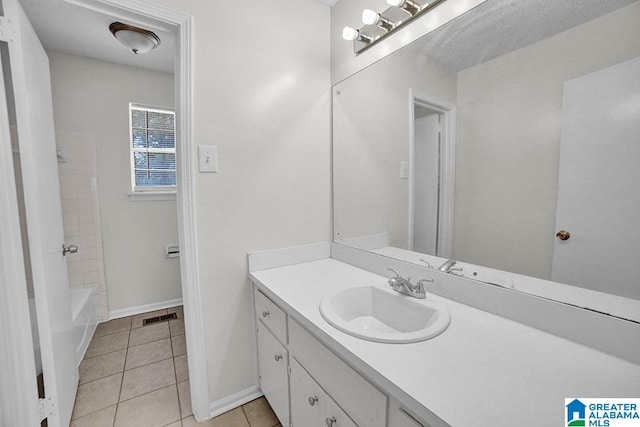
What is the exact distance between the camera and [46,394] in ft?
3.84

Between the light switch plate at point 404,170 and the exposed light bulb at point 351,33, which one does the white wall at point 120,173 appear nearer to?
the exposed light bulb at point 351,33

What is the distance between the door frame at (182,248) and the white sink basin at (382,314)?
0.74m

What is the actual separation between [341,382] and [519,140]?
38.2 inches

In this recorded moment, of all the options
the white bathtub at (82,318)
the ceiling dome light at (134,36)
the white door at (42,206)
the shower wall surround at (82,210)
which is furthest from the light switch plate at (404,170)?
the shower wall surround at (82,210)

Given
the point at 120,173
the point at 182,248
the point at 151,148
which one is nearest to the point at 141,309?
the point at 120,173

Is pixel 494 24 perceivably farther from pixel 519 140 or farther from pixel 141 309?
pixel 141 309

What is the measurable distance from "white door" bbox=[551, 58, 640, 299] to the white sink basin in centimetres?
41

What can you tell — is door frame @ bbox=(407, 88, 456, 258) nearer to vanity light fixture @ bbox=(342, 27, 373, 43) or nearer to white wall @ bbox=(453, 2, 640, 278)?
white wall @ bbox=(453, 2, 640, 278)

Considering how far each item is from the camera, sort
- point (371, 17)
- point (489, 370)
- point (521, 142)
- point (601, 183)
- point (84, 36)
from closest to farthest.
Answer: point (489, 370) < point (601, 183) < point (521, 142) < point (371, 17) < point (84, 36)

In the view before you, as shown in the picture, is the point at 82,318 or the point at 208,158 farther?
the point at 82,318

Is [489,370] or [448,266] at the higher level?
[448,266]

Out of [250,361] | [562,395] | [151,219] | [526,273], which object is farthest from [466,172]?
[151,219]

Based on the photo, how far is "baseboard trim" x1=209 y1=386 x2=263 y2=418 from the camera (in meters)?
1.42

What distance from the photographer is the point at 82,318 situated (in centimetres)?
196
